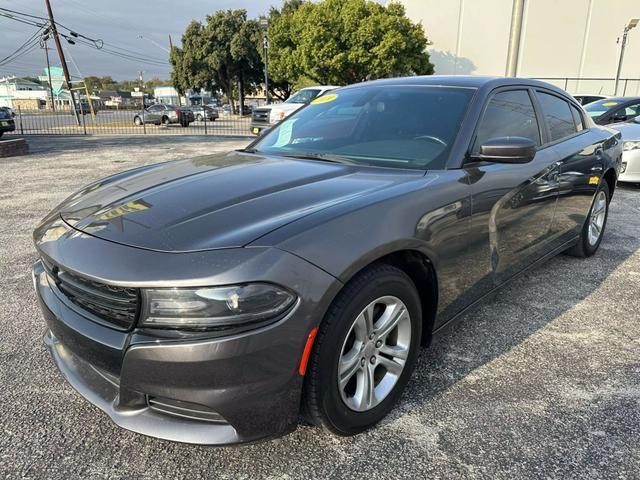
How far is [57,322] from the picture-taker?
1.94 metres

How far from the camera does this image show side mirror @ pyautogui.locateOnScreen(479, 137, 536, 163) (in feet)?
8.07

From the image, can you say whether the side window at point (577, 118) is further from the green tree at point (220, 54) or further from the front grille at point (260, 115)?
the green tree at point (220, 54)

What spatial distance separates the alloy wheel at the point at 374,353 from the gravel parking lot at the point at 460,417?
203mm

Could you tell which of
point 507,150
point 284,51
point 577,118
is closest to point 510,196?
point 507,150

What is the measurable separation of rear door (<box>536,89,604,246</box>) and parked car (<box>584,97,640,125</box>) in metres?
6.80

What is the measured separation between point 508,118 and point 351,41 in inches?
1301

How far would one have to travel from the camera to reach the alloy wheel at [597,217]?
4.34m

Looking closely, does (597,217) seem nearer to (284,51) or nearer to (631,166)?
(631,166)

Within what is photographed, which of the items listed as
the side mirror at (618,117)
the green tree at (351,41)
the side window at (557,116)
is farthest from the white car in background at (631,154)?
the green tree at (351,41)

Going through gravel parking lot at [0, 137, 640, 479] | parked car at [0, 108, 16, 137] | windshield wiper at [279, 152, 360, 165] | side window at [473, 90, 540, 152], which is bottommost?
gravel parking lot at [0, 137, 640, 479]

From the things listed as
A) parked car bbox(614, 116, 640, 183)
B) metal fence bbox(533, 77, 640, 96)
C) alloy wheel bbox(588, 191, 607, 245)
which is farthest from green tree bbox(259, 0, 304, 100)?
alloy wheel bbox(588, 191, 607, 245)

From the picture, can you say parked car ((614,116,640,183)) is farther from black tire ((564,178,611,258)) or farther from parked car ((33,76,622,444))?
parked car ((33,76,622,444))

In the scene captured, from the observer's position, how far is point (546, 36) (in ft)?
135

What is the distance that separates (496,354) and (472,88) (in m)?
1.61
